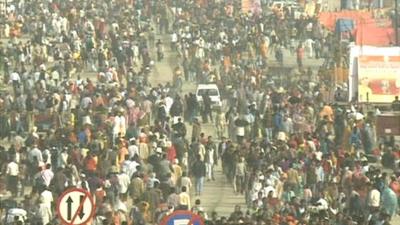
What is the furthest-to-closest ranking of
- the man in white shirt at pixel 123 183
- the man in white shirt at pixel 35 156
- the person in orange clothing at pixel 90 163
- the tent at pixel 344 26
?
the tent at pixel 344 26 < the man in white shirt at pixel 35 156 < the person in orange clothing at pixel 90 163 < the man in white shirt at pixel 123 183

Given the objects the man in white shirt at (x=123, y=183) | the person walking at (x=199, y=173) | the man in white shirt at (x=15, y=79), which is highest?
the man in white shirt at (x=15, y=79)

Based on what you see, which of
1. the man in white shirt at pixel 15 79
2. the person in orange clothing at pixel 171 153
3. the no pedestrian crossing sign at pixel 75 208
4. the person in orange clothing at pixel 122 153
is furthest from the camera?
the man in white shirt at pixel 15 79

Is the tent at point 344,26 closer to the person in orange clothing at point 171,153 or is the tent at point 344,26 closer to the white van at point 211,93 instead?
the white van at point 211,93

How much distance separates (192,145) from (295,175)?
11.2ft

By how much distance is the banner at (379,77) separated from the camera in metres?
41.2

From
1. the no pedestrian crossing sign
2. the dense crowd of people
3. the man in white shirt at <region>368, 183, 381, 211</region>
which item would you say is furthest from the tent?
the no pedestrian crossing sign

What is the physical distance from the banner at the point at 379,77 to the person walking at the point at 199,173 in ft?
34.3

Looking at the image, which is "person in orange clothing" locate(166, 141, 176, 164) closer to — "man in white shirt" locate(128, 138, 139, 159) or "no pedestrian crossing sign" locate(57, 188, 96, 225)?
"man in white shirt" locate(128, 138, 139, 159)

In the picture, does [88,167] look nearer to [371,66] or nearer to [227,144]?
[227,144]

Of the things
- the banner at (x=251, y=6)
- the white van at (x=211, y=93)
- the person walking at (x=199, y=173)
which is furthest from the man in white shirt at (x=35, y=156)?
the banner at (x=251, y=6)

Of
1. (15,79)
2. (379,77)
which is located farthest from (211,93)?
(15,79)

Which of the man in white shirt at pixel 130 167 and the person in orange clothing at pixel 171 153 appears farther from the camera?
the person in orange clothing at pixel 171 153

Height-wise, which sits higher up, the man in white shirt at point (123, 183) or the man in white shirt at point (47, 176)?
the man in white shirt at point (47, 176)

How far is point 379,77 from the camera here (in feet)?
136
